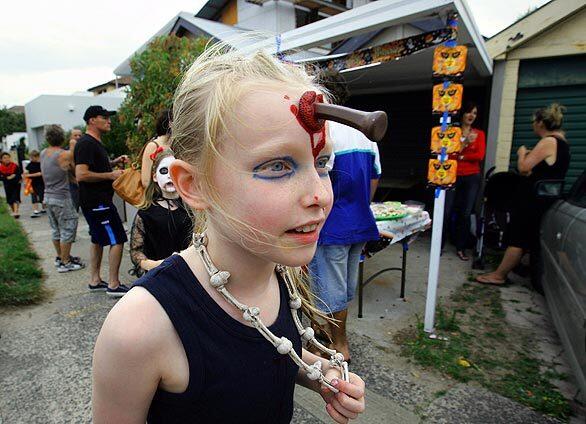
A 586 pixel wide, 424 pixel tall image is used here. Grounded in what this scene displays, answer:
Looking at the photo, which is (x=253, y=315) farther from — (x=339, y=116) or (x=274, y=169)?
(x=339, y=116)

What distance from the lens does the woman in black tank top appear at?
4117 mm

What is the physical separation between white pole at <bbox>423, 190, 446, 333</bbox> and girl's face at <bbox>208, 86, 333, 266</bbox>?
266 cm

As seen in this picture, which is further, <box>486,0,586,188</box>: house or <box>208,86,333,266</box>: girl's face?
<box>486,0,586,188</box>: house

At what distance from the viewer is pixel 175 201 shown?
252 centimetres

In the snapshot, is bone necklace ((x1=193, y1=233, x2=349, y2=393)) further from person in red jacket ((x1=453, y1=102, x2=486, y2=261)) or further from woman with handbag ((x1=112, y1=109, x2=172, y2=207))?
person in red jacket ((x1=453, y1=102, x2=486, y2=261))

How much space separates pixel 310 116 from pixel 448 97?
2703mm

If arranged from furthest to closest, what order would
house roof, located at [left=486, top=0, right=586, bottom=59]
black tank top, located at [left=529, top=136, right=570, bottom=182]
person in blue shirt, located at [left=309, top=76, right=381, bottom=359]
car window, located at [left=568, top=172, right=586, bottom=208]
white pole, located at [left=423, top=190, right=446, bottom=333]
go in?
house roof, located at [left=486, top=0, right=586, bottom=59], black tank top, located at [left=529, top=136, right=570, bottom=182], white pole, located at [left=423, top=190, right=446, bottom=333], car window, located at [left=568, top=172, right=586, bottom=208], person in blue shirt, located at [left=309, top=76, right=381, bottom=359]

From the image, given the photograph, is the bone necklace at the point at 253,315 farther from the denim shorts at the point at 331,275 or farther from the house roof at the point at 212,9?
the house roof at the point at 212,9

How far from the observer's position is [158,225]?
2.46 metres

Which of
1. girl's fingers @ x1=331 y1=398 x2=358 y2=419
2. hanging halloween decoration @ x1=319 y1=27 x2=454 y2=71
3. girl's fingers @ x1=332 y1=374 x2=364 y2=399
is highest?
hanging halloween decoration @ x1=319 y1=27 x2=454 y2=71

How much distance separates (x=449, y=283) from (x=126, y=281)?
414cm

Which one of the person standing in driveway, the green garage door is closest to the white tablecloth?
the green garage door

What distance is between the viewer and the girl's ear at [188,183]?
2.77ft

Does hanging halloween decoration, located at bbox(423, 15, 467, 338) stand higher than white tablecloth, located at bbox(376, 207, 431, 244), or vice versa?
hanging halloween decoration, located at bbox(423, 15, 467, 338)
